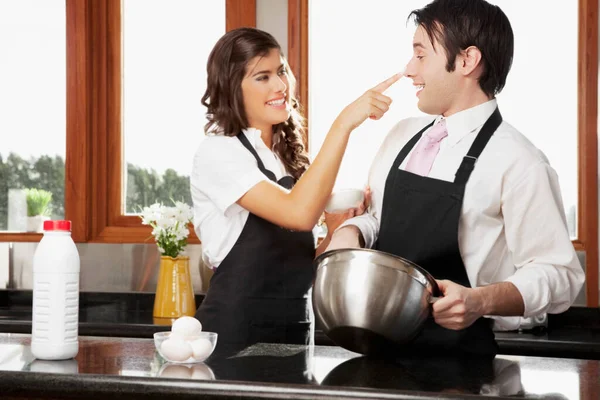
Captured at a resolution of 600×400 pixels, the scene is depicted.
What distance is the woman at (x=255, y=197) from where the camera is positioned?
2.29m

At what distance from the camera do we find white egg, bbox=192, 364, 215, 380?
1.54 meters

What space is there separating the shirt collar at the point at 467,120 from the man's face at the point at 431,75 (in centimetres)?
4

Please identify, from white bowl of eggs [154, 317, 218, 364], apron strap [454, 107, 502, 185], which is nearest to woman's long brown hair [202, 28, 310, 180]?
apron strap [454, 107, 502, 185]

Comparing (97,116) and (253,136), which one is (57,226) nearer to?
(253,136)

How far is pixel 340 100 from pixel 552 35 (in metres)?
0.99

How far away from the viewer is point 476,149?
6.41 feet

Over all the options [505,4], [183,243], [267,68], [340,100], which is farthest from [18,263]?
[505,4]

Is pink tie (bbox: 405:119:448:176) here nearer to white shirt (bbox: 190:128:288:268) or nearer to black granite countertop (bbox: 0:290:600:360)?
white shirt (bbox: 190:128:288:268)

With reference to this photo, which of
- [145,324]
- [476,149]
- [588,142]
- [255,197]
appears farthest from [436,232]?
[588,142]

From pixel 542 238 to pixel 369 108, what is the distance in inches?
22.6

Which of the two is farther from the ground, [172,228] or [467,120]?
[467,120]

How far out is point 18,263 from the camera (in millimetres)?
4008

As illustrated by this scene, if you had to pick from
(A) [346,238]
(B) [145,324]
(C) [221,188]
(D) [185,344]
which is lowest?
(B) [145,324]

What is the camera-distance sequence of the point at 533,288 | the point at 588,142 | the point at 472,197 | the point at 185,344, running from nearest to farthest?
the point at 185,344, the point at 533,288, the point at 472,197, the point at 588,142
